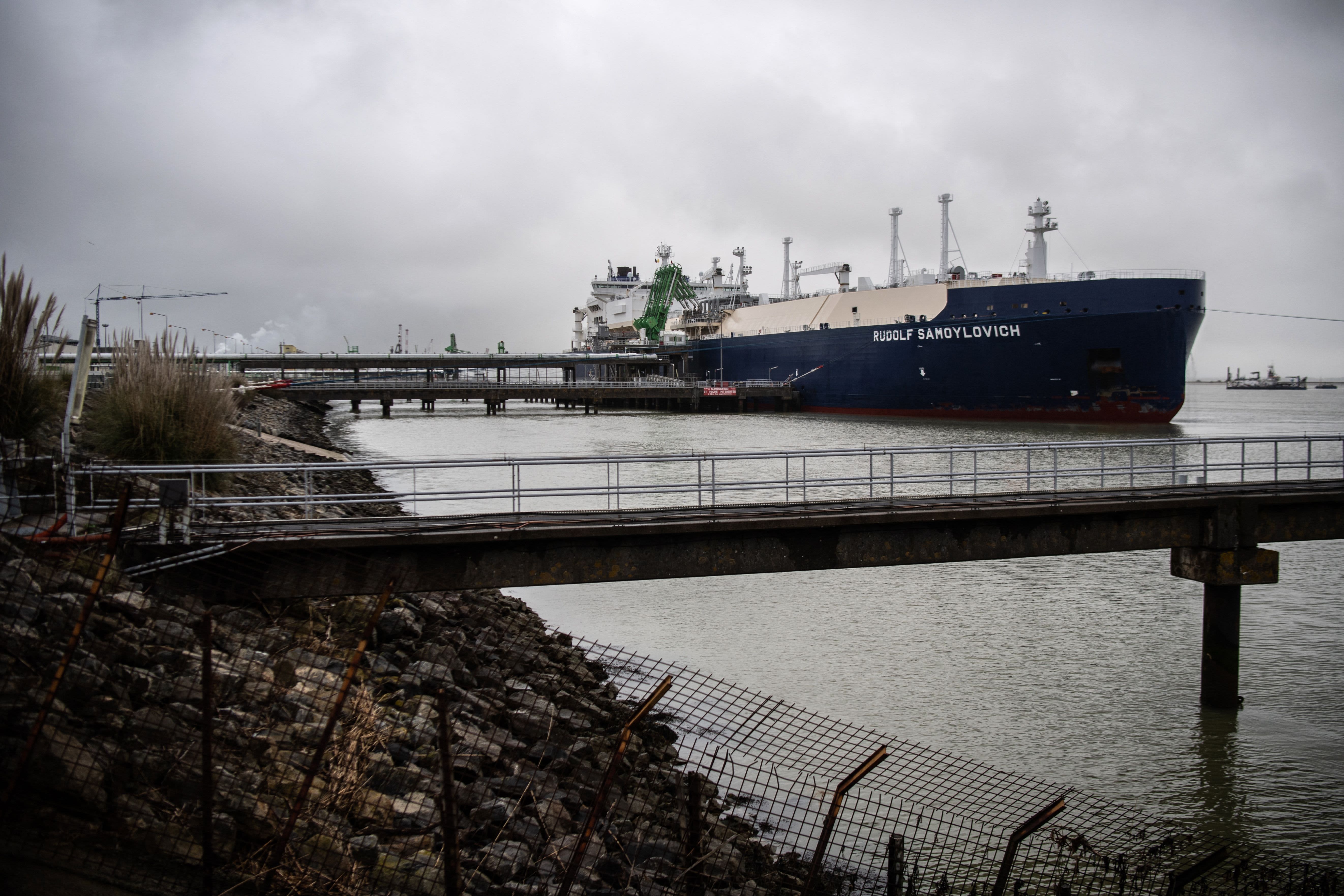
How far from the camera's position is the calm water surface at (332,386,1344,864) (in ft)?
33.0

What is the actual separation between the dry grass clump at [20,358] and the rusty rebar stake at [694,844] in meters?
8.26

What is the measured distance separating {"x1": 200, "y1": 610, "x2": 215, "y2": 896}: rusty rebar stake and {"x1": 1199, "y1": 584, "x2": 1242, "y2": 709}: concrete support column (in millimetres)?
11836

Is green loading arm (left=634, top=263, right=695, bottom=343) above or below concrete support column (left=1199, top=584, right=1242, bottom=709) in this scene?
above

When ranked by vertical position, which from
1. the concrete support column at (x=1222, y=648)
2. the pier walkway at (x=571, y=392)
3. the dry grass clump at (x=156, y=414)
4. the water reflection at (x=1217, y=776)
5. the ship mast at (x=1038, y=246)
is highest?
the ship mast at (x=1038, y=246)

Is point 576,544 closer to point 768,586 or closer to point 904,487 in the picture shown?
point 768,586

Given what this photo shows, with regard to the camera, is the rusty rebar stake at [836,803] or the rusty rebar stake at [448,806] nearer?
the rusty rebar stake at [448,806]

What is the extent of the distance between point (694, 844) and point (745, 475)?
2440 centimetres

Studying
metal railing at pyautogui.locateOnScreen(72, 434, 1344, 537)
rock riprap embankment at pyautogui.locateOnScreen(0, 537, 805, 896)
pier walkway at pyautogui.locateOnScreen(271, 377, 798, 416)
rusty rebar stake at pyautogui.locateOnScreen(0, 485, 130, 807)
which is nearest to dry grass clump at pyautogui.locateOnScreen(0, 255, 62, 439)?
metal railing at pyautogui.locateOnScreen(72, 434, 1344, 537)

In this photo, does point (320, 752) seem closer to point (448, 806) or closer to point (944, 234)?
point (448, 806)

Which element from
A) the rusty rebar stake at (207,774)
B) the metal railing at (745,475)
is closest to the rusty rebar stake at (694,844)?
the rusty rebar stake at (207,774)

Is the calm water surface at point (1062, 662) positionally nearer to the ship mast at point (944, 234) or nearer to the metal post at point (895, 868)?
the metal post at point (895, 868)

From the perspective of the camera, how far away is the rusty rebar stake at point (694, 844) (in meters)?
4.83

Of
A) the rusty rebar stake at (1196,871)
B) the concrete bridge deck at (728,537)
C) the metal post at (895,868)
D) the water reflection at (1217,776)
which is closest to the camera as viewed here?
the rusty rebar stake at (1196,871)

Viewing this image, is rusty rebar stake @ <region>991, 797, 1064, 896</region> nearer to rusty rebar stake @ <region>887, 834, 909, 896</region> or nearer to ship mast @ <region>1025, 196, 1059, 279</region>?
rusty rebar stake @ <region>887, 834, 909, 896</region>
